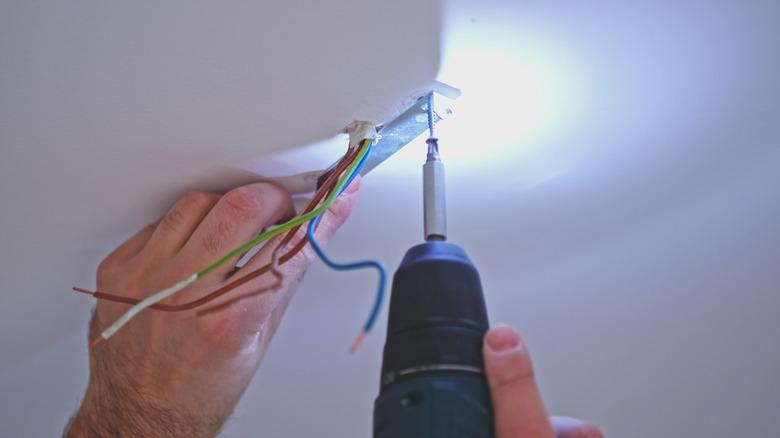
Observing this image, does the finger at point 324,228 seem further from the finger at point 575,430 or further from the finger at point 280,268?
the finger at point 575,430

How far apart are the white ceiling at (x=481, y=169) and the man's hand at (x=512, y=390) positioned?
0.61 ft

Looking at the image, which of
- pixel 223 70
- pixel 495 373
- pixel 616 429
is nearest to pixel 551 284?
pixel 616 429

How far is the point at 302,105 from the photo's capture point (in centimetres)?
41

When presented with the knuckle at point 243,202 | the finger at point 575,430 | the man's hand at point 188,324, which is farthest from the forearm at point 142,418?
the finger at point 575,430

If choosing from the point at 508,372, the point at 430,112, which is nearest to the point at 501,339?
the point at 508,372

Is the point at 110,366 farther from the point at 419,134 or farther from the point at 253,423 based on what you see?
the point at 419,134

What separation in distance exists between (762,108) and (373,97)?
1.02 ft

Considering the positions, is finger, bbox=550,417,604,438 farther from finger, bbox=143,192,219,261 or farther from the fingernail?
finger, bbox=143,192,219,261

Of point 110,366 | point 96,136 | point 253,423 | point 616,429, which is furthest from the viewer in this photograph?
point 253,423

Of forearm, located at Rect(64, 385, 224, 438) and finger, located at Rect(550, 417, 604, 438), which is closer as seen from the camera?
finger, located at Rect(550, 417, 604, 438)

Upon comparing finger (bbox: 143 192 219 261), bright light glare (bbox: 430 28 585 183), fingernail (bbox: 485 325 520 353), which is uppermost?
bright light glare (bbox: 430 28 585 183)

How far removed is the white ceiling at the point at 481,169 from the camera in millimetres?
360

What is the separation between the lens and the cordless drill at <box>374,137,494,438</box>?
1.03 ft

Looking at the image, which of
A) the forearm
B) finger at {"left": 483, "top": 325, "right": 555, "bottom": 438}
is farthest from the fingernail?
the forearm
